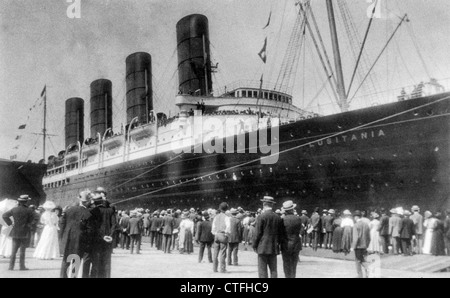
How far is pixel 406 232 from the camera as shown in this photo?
10.2 meters

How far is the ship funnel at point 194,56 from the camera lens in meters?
23.4

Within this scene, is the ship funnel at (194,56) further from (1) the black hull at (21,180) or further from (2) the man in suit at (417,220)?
(2) the man in suit at (417,220)

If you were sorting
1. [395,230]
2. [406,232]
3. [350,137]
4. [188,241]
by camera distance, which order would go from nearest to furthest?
[406,232] < [395,230] < [350,137] < [188,241]

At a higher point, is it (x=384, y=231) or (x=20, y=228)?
(x=20, y=228)

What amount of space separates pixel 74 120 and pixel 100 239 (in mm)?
33166

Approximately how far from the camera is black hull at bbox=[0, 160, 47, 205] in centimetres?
2334

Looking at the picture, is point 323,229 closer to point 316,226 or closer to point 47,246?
point 316,226

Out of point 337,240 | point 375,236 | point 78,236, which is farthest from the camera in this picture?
point 375,236

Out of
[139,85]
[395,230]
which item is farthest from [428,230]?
[139,85]

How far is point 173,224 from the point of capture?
42.4 ft

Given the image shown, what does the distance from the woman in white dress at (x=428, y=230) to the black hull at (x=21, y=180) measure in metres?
20.1

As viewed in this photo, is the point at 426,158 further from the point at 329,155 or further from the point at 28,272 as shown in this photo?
the point at 28,272

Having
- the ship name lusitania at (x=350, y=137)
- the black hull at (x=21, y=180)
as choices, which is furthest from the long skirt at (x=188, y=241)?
the black hull at (x=21, y=180)
